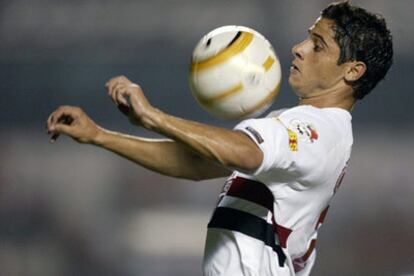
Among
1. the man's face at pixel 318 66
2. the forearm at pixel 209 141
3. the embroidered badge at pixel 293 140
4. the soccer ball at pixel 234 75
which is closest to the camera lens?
the forearm at pixel 209 141

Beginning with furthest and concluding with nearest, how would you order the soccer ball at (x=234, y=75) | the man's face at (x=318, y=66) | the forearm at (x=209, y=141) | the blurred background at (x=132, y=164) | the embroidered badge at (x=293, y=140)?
1. the blurred background at (x=132, y=164)
2. the man's face at (x=318, y=66)
3. the soccer ball at (x=234, y=75)
4. the embroidered badge at (x=293, y=140)
5. the forearm at (x=209, y=141)

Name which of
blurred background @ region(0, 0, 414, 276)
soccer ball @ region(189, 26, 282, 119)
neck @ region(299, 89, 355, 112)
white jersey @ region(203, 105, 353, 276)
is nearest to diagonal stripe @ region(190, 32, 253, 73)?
soccer ball @ region(189, 26, 282, 119)

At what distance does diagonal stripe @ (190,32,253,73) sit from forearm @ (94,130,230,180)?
0.73ft

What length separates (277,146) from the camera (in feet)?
6.81

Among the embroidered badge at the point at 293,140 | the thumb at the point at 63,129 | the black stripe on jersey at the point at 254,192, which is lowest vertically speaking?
the black stripe on jersey at the point at 254,192

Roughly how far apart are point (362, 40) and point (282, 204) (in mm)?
497

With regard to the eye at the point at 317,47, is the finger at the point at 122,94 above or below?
below

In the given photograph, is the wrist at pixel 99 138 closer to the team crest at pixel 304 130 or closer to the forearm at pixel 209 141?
the forearm at pixel 209 141

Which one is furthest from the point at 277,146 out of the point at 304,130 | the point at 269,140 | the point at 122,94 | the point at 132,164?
the point at 132,164

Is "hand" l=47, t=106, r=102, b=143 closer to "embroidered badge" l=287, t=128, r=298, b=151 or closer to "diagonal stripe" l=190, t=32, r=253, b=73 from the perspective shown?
"diagonal stripe" l=190, t=32, r=253, b=73

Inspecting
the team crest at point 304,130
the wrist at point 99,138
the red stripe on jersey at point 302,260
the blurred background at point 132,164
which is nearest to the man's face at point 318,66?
the team crest at point 304,130

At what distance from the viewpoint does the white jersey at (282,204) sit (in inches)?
87.0

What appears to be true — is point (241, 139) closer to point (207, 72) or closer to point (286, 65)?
point (207, 72)

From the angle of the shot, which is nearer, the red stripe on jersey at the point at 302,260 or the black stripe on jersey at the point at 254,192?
the black stripe on jersey at the point at 254,192
